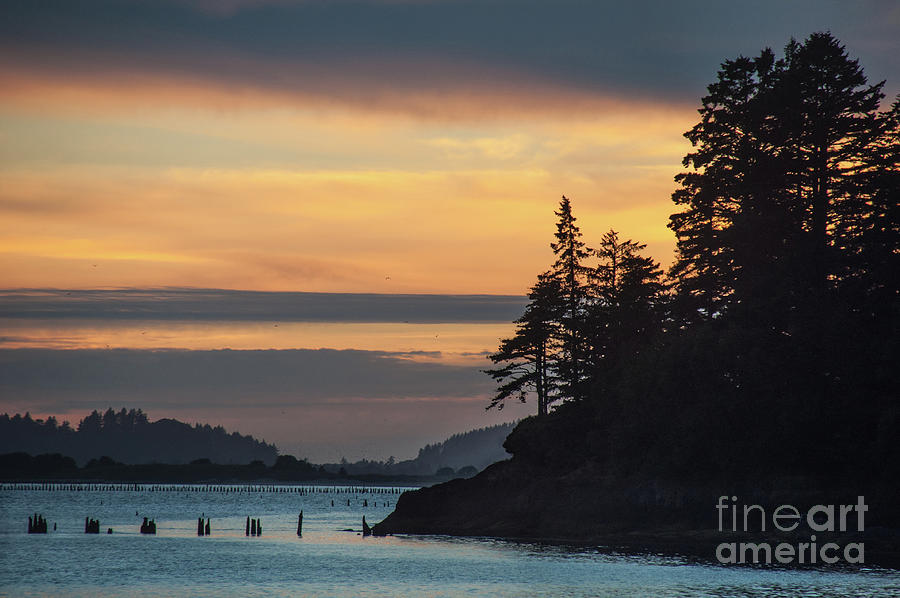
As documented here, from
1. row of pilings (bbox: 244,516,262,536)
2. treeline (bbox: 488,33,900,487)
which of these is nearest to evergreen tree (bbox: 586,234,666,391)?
treeline (bbox: 488,33,900,487)

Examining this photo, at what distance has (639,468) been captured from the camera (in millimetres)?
77188

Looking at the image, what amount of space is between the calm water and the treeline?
1145cm

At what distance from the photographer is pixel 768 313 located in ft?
227

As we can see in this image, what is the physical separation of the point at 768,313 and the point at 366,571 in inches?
1260

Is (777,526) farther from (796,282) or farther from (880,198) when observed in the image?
(880,198)

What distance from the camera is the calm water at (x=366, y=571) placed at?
170 feet

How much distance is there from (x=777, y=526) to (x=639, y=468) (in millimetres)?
12930

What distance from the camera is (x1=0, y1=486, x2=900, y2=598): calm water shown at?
170ft

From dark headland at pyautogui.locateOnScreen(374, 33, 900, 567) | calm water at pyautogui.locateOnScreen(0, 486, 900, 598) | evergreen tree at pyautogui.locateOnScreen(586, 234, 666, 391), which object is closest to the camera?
calm water at pyautogui.locateOnScreen(0, 486, 900, 598)

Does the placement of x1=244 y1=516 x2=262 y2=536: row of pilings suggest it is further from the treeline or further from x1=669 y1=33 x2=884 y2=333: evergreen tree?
x1=669 y1=33 x2=884 y2=333: evergreen tree

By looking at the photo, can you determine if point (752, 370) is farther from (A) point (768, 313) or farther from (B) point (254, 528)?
(B) point (254, 528)

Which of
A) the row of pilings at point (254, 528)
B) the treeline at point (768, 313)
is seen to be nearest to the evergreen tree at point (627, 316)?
the treeline at point (768, 313)

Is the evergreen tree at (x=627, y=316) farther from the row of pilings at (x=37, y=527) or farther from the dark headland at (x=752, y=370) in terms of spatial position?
the row of pilings at (x=37, y=527)

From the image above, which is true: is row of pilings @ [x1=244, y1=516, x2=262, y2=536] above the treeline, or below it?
below
